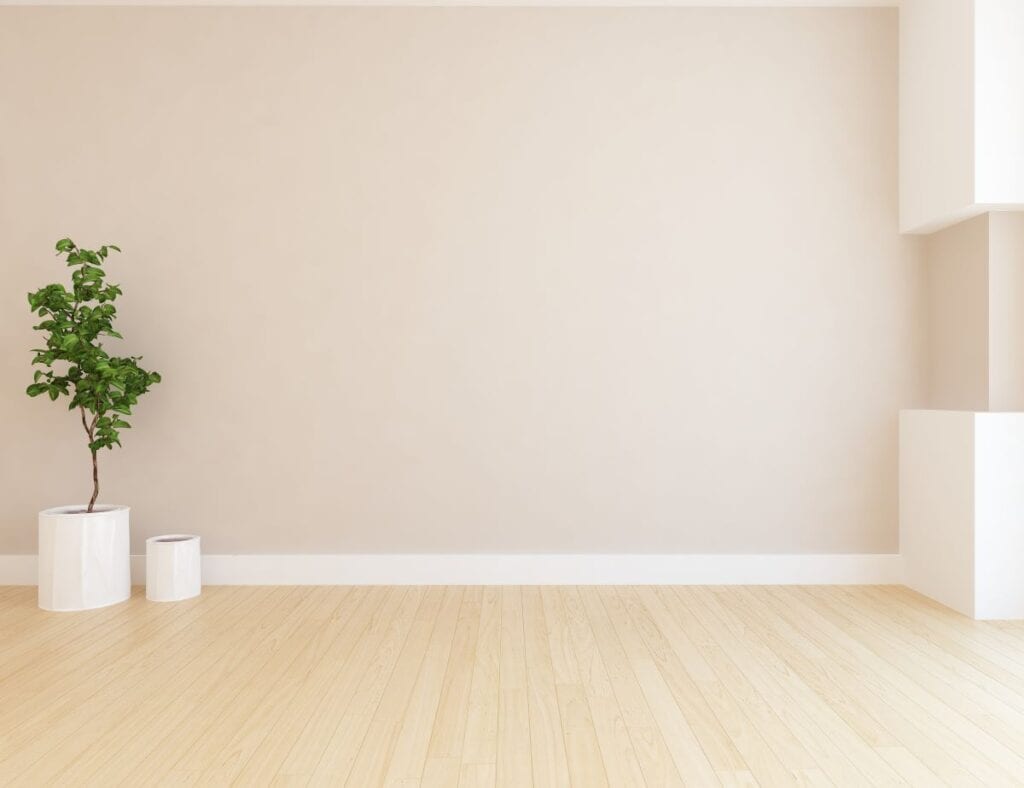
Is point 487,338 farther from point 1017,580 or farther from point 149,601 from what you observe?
point 1017,580

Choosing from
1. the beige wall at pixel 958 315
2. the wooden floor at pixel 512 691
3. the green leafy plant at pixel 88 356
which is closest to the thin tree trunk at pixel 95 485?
the green leafy plant at pixel 88 356

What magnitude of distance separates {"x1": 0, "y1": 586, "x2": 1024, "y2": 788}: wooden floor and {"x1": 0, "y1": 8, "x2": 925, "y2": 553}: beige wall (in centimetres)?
53

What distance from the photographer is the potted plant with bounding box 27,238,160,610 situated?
10.2 feet

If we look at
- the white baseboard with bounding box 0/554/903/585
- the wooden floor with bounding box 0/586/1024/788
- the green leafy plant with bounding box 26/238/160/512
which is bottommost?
the wooden floor with bounding box 0/586/1024/788

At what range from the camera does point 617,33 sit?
3498mm

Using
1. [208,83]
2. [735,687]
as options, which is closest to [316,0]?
[208,83]

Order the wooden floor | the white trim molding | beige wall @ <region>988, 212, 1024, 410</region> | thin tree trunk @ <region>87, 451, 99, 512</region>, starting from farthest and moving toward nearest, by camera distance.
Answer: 1. the white trim molding
2. thin tree trunk @ <region>87, 451, 99, 512</region>
3. beige wall @ <region>988, 212, 1024, 410</region>
4. the wooden floor

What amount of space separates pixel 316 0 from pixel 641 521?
2.84 metres

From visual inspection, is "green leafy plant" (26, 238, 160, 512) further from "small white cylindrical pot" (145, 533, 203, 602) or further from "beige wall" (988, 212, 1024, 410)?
"beige wall" (988, 212, 1024, 410)

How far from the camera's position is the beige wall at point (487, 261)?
3.50m

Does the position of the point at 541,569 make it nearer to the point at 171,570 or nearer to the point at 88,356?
the point at 171,570

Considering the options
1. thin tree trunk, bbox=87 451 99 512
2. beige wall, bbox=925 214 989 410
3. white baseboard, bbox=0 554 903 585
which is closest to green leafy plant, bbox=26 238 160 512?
thin tree trunk, bbox=87 451 99 512

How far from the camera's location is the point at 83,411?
325 centimetres

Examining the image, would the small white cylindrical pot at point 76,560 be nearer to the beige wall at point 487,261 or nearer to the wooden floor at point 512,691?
the wooden floor at point 512,691
